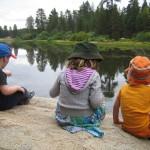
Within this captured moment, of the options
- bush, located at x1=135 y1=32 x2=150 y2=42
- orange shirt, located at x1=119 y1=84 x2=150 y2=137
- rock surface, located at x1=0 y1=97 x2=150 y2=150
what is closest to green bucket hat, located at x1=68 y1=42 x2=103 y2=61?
orange shirt, located at x1=119 y1=84 x2=150 y2=137

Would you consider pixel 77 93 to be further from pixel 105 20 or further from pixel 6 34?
pixel 6 34

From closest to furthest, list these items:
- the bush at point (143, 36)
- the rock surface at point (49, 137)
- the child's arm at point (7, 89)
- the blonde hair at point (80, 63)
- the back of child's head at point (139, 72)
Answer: the rock surface at point (49, 137) < the back of child's head at point (139, 72) < the blonde hair at point (80, 63) < the child's arm at point (7, 89) < the bush at point (143, 36)

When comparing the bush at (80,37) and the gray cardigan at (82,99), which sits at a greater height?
the gray cardigan at (82,99)

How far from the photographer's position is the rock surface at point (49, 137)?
14.3 ft

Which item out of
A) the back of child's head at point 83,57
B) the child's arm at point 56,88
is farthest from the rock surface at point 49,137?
the back of child's head at point 83,57

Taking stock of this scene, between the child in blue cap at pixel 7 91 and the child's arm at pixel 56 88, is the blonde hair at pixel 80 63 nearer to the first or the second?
the child's arm at pixel 56 88

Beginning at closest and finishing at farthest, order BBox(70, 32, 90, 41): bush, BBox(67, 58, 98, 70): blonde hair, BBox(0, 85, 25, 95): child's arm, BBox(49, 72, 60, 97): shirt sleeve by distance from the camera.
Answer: BBox(67, 58, 98, 70): blonde hair, BBox(49, 72, 60, 97): shirt sleeve, BBox(0, 85, 25, 95): child's arm, BBox(70, 32, 90, 41): bush

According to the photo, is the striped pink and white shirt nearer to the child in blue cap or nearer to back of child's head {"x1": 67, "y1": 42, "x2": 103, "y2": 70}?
back of child's head {"x1": 67, "y1": 42, "x2": 103, "y2": 70}

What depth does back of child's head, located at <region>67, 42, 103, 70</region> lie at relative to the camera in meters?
4.83

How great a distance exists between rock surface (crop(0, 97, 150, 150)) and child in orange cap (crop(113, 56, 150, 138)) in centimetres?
14

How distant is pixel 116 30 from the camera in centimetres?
6344

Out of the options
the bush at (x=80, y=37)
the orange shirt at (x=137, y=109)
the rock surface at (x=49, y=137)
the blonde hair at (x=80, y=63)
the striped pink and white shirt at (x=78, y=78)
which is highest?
the blonde hair at (x=80, y=63)

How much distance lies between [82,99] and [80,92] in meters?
0.09

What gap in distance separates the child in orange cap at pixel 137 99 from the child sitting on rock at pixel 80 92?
1.09 feet
